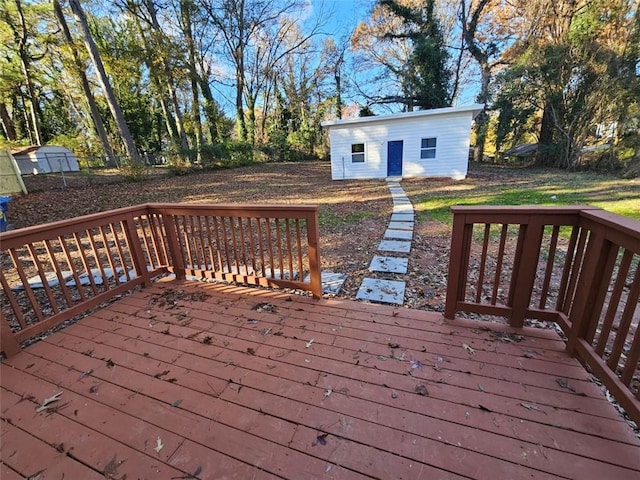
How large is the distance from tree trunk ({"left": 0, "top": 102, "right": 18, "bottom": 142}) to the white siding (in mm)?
21458

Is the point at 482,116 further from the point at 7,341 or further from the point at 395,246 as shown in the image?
the point at 7,341

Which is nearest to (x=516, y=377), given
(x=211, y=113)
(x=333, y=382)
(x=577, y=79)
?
(x=333, y=382)

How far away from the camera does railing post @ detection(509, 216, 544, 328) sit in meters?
1.95

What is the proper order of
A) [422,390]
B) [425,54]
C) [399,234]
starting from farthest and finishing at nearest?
[425,54] < [399,234] < [422,390]

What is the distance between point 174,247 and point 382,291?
239cm

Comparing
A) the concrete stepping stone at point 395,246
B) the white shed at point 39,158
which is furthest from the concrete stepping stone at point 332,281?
the white shed at point 39,158

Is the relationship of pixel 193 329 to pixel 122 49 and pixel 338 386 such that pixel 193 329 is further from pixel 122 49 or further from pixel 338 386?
pixel 122 49

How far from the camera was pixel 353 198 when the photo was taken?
27.7 ft

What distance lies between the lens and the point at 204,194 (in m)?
8.72

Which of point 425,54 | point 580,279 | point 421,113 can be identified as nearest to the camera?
point 580,279

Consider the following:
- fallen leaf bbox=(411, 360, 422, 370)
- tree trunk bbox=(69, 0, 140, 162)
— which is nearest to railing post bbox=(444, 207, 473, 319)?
fallen leaf bbox=(411, 360, 422, 370)

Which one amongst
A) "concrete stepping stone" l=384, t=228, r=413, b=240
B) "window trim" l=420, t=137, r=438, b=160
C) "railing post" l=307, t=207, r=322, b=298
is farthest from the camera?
"window trim" l=420, t=137, r=438, b=160

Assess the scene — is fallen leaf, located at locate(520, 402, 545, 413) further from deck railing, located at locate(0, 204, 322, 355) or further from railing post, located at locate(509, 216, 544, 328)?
deck railing, located at locate(0, 204, 322, 355)

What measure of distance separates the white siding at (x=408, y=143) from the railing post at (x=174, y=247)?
32.8 ft
